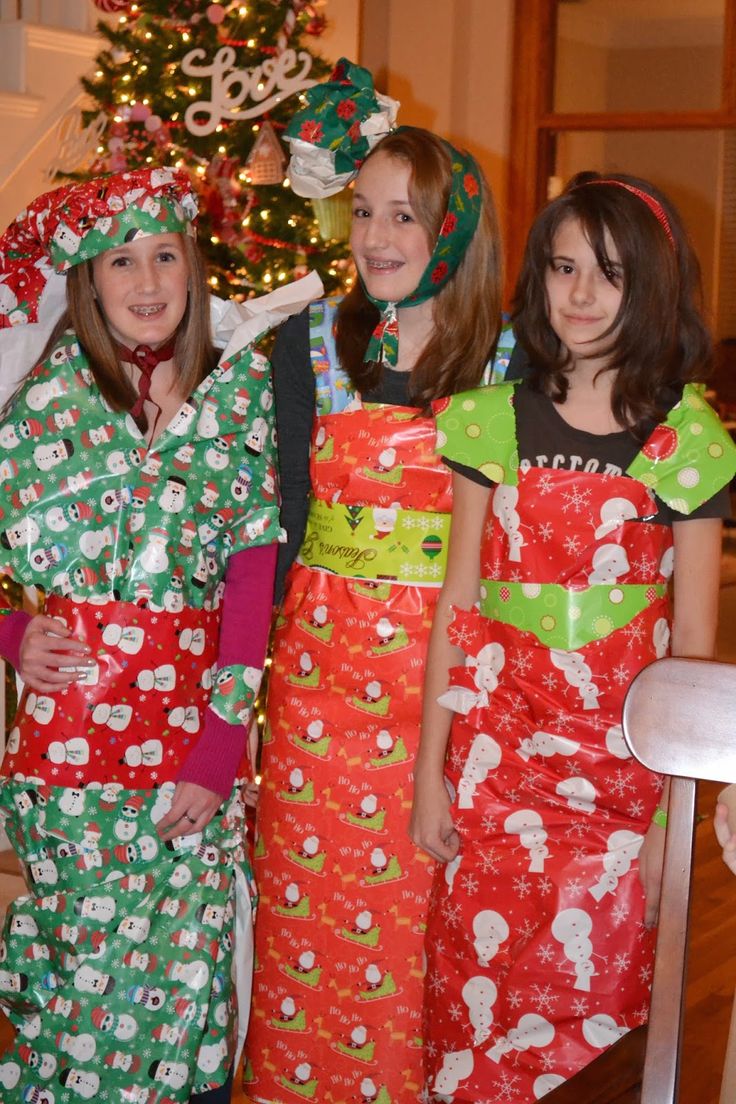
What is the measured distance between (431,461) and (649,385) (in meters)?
0.35

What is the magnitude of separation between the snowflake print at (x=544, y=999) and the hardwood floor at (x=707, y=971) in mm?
416

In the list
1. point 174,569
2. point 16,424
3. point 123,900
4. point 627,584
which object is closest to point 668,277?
point 627,584

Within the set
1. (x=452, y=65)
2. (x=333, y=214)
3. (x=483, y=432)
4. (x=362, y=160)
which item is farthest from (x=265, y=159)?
(x=452, y=65)

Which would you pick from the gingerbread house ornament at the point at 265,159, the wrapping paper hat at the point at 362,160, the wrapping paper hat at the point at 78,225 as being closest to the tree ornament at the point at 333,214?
the gingerbread house ornament at the point at 265,159

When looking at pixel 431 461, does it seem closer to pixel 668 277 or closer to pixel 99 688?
pixel 668 277

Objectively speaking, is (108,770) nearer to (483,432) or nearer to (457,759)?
(457,759)

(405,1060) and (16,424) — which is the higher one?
(16,424)

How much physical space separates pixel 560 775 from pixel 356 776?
14.0 inches

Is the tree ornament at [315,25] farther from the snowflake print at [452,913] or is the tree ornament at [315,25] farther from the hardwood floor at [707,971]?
the snowflake print at [452,913]

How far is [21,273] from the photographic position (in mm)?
1849

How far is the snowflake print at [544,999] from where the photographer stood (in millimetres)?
1625

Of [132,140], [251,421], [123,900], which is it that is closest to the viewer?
[123,900]

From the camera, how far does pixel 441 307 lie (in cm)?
197

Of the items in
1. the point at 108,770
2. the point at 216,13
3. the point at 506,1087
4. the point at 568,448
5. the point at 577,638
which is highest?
the point at 216,13
